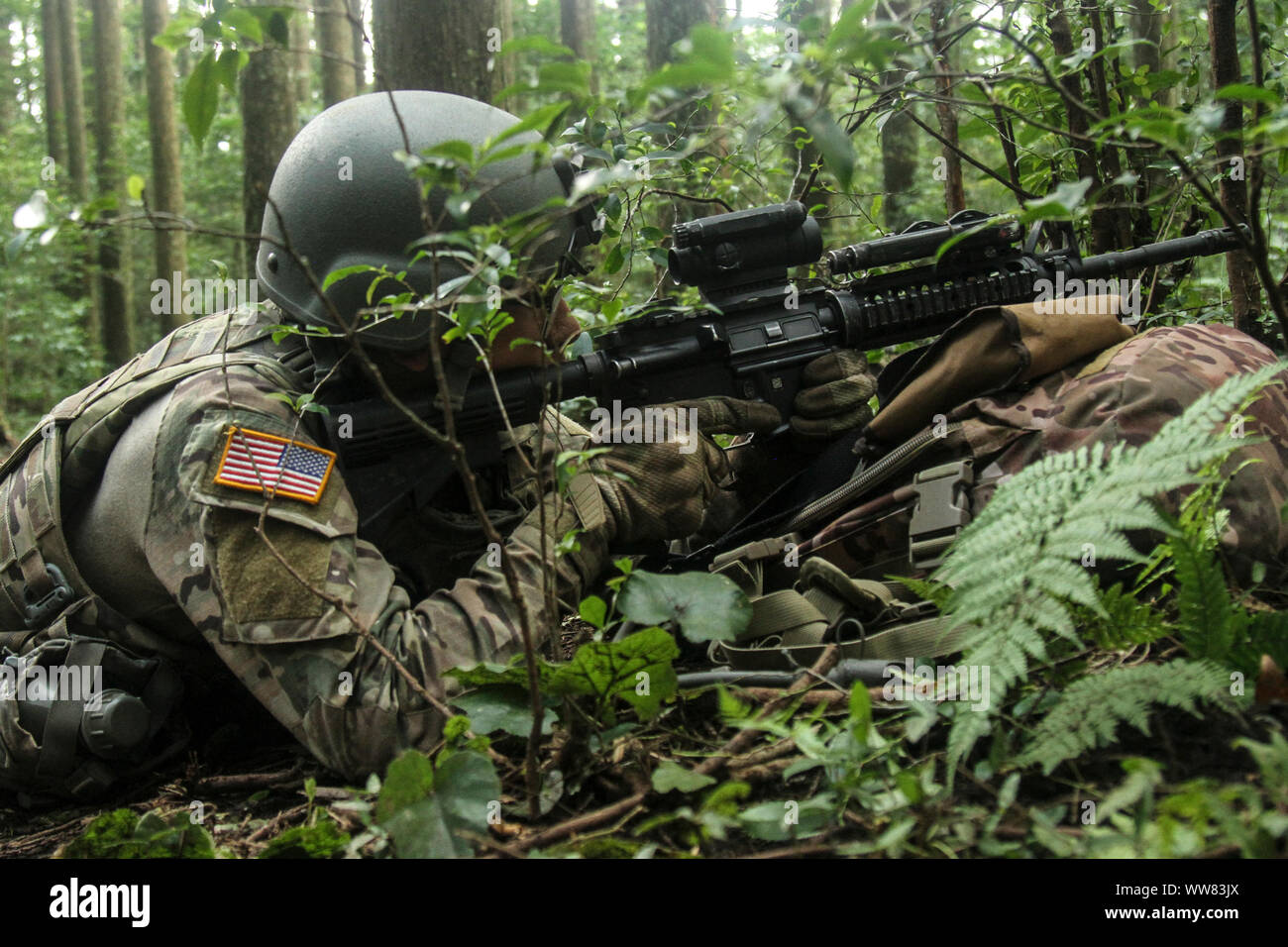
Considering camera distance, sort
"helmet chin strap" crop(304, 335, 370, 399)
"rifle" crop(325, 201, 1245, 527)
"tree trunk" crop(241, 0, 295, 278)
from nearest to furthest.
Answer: "helmet chin strap" crop(304, 335, 370, 399), "rifle" crop(325, 201, 1245, 527), "tree trunk" crop(241, 0, 295, 278)

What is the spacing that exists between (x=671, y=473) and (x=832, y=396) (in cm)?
49

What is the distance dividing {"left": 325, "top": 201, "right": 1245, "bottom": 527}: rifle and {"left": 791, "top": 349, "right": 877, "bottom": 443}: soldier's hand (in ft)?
0.13

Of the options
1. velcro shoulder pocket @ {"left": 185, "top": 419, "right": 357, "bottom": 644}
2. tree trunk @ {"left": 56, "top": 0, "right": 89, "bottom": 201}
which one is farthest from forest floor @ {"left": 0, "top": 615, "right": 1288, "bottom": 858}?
tree trunk @ {"left": 56, "top": 0, "right": 89, "bottom": 201}

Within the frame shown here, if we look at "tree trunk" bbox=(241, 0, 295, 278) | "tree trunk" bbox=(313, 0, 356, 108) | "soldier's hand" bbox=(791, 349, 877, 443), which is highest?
"tree trunk" bbox=(313, 0, 356, 108)

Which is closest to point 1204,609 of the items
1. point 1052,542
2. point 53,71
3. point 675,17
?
point 1052,542

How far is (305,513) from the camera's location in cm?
243

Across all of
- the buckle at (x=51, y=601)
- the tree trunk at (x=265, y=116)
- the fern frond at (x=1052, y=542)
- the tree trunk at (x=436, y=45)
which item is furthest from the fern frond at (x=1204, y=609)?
the tree trunk at (x=265, y=116)

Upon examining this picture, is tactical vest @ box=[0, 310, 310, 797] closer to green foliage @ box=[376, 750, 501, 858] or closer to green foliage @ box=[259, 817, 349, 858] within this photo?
green foliage @ box=[259, 817, 349, 858]

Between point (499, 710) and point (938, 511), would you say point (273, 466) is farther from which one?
point (938, 511)

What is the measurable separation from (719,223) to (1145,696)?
173 cm

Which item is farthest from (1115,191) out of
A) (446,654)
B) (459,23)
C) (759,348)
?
(446,654)

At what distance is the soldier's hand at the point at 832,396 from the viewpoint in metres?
2.96

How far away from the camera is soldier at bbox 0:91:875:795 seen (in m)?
2.33

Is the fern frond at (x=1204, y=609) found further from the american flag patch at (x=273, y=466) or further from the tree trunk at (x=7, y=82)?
the tree trunk at (x=7, y=82)
